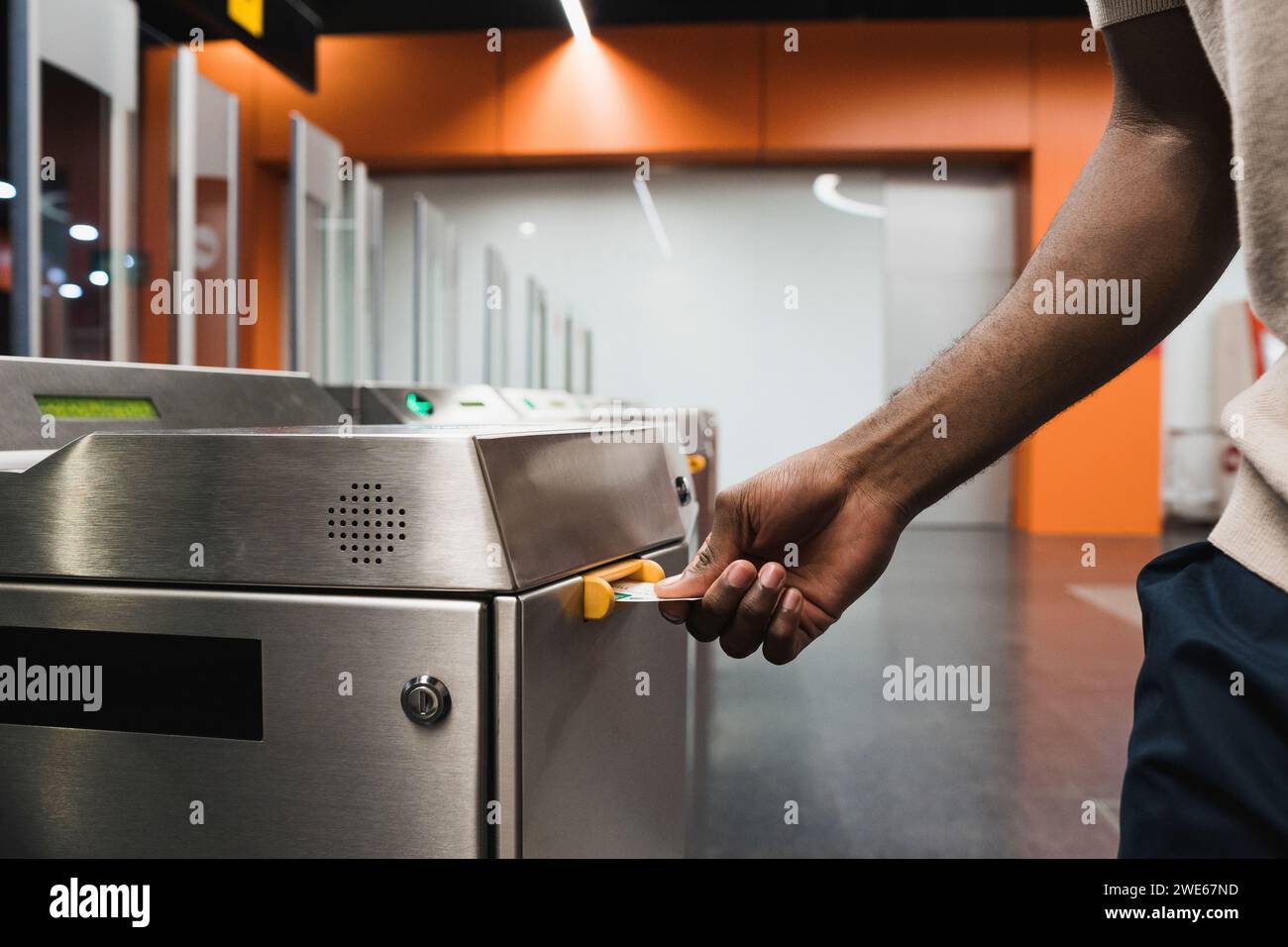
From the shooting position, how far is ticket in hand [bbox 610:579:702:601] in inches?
23.9

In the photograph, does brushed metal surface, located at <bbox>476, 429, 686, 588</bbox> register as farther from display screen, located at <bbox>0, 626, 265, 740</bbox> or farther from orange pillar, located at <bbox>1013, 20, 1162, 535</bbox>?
orange pillar, located at <bbox>1013, 20, 1162, 535</bbox>

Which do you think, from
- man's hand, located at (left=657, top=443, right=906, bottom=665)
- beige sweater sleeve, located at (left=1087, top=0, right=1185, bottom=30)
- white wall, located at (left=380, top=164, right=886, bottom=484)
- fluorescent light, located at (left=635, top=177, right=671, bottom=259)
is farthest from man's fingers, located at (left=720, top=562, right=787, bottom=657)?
fluorescent light, located at (left=635, top=177, right=671, bottom=259)

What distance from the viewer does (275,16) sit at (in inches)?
110

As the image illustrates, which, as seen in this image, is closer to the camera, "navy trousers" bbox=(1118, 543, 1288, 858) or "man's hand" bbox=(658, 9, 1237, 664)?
"navy trousers" bbox=(1118, 543, 1288, 858)

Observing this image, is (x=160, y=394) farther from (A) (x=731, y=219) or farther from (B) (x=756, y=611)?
(A) (x=731, y=219)

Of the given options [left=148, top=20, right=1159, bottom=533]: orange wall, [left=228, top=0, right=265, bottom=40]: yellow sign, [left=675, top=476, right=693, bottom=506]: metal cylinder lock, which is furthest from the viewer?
[left=148, top=20, right=1159, bottom=533]: orange wall

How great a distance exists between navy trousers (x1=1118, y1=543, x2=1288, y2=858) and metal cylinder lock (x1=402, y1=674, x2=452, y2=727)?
0.35m

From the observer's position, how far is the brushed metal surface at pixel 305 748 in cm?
57

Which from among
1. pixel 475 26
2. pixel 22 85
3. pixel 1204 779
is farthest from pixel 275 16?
pixel 475 26

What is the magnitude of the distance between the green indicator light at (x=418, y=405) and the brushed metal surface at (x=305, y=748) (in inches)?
37.5

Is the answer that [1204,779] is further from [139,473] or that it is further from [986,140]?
[986,140]

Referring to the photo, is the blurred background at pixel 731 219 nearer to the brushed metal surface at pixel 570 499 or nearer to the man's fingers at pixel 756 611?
the brushed metal surface at pixel 570 499

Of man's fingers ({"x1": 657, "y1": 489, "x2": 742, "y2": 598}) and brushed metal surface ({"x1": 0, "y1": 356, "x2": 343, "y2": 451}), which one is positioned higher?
brushed metal surface ({"x1": 0, "y1": 356, "x2": 343, "y2": 451})
